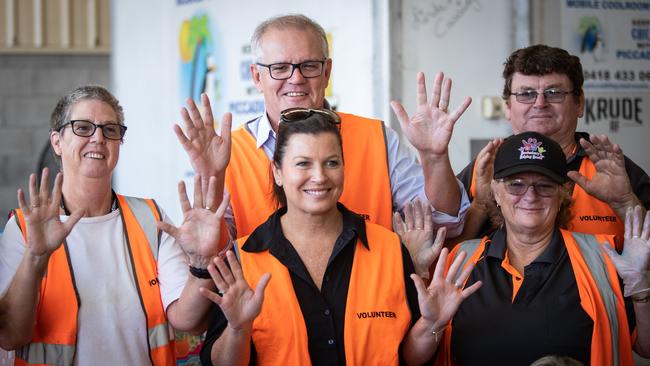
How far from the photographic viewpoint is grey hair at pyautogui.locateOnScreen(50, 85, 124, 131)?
2846mm

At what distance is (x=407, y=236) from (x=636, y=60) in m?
2.91

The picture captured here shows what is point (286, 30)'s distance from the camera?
10.0 feet

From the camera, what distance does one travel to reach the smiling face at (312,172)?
262 cm

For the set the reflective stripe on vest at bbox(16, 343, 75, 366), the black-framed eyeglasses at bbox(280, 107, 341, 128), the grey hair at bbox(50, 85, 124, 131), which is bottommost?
the reflective stripe on vest at bbox(16, 343, 75, 366)

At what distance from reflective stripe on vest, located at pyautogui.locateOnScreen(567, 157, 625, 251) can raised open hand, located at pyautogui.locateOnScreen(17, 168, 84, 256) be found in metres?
1.82

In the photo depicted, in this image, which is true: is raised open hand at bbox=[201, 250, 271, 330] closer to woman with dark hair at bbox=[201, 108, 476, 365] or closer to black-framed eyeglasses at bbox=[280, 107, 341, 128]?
woman with dark hair at bbox=[201, 108, 476, 365]

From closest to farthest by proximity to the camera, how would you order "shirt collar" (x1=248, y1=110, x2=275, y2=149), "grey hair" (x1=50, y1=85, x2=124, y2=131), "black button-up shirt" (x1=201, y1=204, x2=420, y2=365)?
"black button-up shirt" (x1=201, y1=204, x2=420, y2=365) → "grey hair" (x1=50, y1=85, x2=124, y2=131) → "shirt collar" (x1=248, y1=110, x2=275, y2=149)

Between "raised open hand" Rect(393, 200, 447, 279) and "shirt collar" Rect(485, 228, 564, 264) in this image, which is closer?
"shirt collar" Rect(485, 228, 564, 264)

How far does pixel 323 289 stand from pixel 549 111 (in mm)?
1253

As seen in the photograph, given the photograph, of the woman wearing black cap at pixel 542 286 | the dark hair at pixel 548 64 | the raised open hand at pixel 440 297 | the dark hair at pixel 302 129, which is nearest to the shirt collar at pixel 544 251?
the woman wearing black cap at pixel 542 286

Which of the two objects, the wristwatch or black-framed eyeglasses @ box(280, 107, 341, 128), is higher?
black-framed eyeglasses @ box(280, 107, 341, 128)

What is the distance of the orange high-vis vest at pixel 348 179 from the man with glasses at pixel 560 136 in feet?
1.27

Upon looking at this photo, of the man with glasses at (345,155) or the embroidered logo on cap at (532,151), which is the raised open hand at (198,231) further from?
the embroidered logo on cap at (532,151)

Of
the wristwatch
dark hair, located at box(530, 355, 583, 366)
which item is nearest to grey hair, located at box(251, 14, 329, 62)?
the wristwatch
